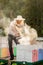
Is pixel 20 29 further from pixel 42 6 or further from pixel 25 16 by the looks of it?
pixel 42 6

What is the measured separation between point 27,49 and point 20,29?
0.88 ft

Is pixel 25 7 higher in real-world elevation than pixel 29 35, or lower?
higher

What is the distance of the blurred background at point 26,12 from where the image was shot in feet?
8.54

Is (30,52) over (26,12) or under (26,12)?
under

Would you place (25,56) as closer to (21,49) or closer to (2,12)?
(21,49)

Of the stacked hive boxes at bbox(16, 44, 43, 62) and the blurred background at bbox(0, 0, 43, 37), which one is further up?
the blurred background at bbox(0, 0, 43, 37)

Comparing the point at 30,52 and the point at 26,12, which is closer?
the point at 30,52

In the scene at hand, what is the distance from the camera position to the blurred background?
2602 millimetres

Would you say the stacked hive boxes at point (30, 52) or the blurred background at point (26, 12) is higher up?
the blurred background at point (26, 12)

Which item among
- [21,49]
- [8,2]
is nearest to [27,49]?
[21,49]

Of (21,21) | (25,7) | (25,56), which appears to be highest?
(25,7)

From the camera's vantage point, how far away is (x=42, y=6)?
2602 mm

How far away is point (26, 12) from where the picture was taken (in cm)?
262

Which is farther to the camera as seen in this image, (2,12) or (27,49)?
(2,12)
